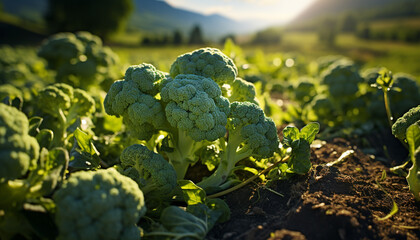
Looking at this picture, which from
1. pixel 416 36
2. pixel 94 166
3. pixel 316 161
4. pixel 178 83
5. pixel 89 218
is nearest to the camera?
pixel 89 218

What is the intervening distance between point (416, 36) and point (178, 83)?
38.0 meters

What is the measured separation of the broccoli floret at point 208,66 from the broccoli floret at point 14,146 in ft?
5.91

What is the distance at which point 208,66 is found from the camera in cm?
344

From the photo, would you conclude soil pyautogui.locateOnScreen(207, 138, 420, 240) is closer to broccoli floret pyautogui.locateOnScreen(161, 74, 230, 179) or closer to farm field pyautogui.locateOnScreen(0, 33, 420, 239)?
farm field pyautogui.locateOnScreen(0, 33, 420, 239)

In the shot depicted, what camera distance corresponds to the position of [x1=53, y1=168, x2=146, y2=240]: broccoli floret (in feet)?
7.06

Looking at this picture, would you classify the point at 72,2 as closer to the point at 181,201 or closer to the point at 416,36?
the point at 416,36

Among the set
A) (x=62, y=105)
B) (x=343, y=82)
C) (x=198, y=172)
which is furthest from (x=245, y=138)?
(x=343, y=82)

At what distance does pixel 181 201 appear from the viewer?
10.9 ft

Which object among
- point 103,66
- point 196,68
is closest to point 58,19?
point 103,66

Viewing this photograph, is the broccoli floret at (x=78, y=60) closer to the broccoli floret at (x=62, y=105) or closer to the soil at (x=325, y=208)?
the broccoli floret at (x=62, y=105)

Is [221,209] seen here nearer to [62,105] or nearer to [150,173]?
[150,173]

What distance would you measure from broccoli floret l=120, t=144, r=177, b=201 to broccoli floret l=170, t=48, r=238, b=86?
112 cm

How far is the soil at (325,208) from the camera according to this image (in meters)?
2.63

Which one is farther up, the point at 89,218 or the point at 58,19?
the point at 89,218
